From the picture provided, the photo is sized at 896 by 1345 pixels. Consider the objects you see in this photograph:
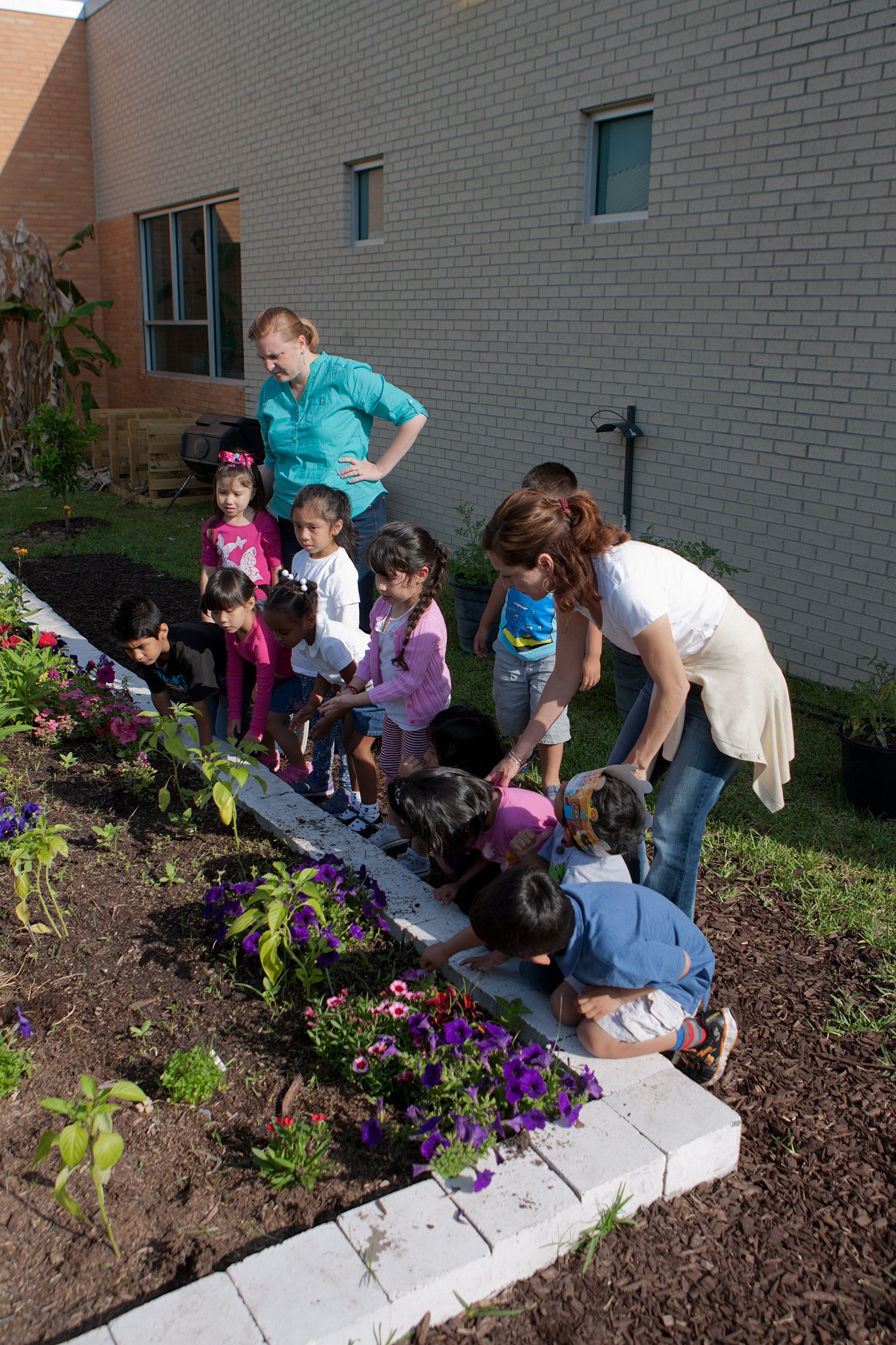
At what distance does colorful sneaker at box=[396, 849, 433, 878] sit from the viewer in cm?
359

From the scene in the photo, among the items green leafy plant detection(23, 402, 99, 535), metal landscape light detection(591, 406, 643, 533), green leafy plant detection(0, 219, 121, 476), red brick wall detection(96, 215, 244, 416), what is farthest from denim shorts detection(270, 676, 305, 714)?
green leafy plant detection(0, 219, 121, 476)

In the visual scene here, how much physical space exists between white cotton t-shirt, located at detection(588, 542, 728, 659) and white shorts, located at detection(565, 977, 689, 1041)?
0.87 meters

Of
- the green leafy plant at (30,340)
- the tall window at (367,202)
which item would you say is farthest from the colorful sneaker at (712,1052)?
the green leafy plant at (30,340)

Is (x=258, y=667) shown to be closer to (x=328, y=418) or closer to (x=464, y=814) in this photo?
(x=328, y=418)

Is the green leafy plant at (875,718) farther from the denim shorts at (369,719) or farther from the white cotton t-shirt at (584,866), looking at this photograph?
the denim shorts at (369,719)

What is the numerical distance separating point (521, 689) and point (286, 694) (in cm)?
112

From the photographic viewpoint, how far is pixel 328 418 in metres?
4.43

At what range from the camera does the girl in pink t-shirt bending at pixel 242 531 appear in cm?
466

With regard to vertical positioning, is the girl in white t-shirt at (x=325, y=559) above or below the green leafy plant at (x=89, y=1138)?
above

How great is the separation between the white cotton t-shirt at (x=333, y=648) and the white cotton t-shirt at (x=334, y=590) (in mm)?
21

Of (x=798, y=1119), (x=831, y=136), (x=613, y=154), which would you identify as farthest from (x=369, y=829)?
(x=613, y=154)

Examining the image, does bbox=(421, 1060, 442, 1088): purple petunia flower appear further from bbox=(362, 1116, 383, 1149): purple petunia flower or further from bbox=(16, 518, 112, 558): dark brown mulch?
bbox=(16, 518, 112, 558): dark brown mulch

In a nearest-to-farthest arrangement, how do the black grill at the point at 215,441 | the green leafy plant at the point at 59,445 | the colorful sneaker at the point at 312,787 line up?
the colorful sneaker at the point at 312,787, the green leafy plant at the point at 59,445, the black grill at the point at 215,441


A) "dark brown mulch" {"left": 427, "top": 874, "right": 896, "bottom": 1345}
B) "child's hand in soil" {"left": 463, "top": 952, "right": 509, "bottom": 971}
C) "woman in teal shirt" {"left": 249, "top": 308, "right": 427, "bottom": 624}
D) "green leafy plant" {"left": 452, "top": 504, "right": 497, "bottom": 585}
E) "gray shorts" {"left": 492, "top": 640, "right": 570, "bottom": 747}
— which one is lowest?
"dark brown mulch" {"left": 427, "top": 874, "right": 896, "bottom": 1345}
